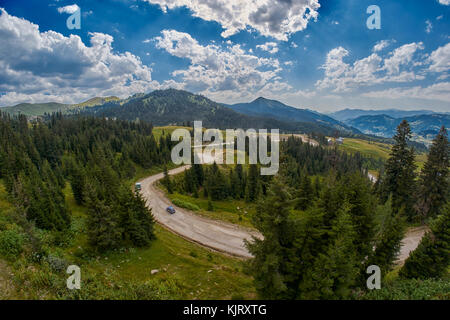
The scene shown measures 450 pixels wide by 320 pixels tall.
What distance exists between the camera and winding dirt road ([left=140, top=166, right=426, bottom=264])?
3441cm

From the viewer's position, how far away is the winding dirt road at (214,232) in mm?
34406

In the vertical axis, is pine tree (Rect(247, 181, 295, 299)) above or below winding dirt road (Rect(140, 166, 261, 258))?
above

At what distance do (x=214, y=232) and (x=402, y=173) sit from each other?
39894 millimetres

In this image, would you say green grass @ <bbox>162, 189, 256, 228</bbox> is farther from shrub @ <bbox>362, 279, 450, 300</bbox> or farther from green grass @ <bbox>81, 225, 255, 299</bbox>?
shrub @ <bbox>362, 279, 450, 300</bbox>

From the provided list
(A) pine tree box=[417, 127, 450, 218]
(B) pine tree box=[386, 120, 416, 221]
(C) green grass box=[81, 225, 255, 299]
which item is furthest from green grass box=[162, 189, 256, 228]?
(A) pine tree box=[417, 127, 450, 218]

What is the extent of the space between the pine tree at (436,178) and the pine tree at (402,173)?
1.99m

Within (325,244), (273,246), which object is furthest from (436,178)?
(273,246)

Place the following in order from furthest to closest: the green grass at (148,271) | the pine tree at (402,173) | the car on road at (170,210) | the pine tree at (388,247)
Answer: the car on road at (170,210) < the pine tree at (402,173) < the pine tree at (388,247) < the green grass at (148,271)

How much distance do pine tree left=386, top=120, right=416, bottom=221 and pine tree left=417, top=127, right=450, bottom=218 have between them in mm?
1985

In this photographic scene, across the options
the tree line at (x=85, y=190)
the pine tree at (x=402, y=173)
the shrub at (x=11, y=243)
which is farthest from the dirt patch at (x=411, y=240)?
the shrub at (x=11, y=243)

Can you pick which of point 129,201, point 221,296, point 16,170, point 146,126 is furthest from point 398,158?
point 146,126

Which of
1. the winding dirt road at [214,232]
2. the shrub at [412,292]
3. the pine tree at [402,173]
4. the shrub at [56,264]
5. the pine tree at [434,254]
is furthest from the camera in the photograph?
the pine tree at [402,173]

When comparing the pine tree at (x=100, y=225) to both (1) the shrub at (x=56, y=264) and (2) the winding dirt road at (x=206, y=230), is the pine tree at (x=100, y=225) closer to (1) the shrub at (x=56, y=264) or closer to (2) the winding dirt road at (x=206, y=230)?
(1) the shrub at (x=56, y=264)
